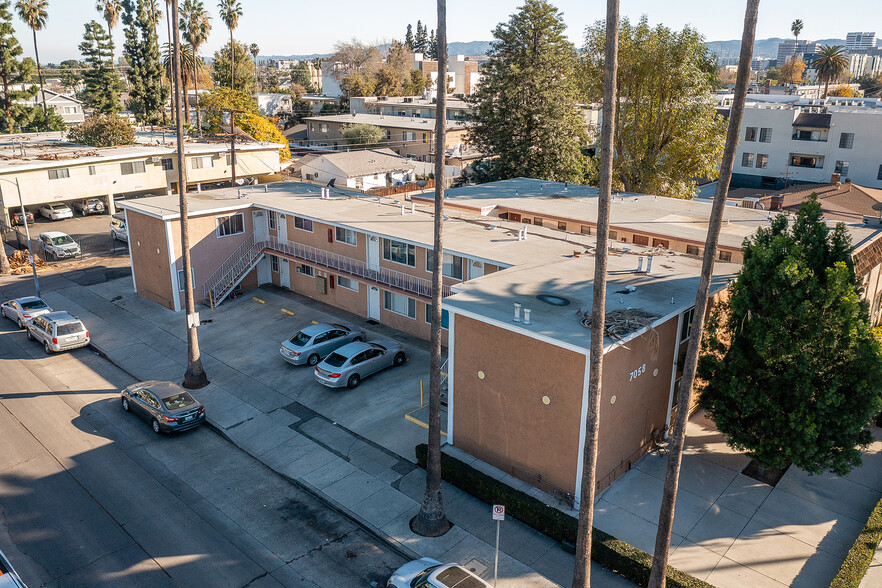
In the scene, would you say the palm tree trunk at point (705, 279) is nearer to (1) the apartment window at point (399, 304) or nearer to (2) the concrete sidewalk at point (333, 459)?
(2) the concrete sidewalk at point (333, 459)

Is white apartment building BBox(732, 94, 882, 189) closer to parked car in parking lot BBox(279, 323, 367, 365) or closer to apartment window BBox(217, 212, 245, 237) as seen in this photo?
parked car in parking lot BBox(279, 323, 367, 365)

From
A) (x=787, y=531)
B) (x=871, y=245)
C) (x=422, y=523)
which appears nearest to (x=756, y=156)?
(x=871, y=245)

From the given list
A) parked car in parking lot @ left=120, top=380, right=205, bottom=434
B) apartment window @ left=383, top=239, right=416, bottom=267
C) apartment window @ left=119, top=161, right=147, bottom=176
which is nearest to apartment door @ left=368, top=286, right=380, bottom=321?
apartment window @ left=383, top=239, right=416, bottom=267

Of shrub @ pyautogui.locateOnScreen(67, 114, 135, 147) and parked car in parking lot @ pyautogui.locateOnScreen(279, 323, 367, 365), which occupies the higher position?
shrub @ pyautogui.locateOnScreen(67, 114, 135, 147)

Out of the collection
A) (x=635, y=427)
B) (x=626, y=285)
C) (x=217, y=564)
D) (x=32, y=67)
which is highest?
(x=32, y=67)

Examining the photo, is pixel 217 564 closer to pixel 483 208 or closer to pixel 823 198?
pixel 483 208
